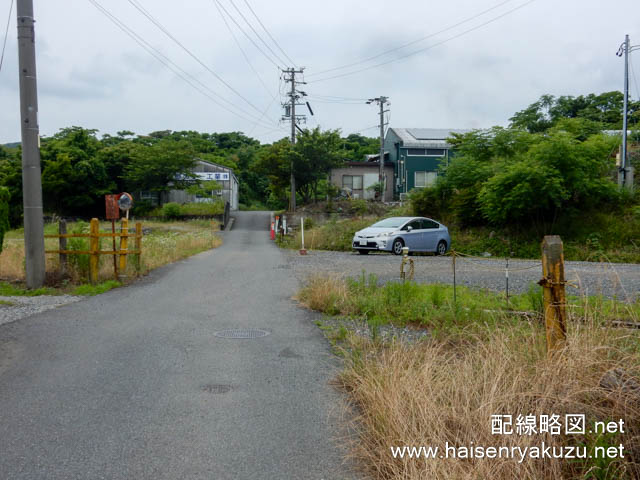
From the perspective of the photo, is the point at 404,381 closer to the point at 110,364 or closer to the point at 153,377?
the point at 153,377

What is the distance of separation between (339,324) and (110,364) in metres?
3.09

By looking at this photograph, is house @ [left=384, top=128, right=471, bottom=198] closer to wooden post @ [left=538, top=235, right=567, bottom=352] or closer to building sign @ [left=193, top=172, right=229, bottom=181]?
building sign @ [left=193, top=172, right=229, bottom=181]

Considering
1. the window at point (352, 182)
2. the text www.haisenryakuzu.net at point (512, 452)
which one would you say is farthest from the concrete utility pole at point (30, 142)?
the window at point (352, 182)

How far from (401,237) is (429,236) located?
4.48ft

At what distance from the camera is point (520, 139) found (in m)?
23.1

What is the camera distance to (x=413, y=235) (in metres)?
19.1

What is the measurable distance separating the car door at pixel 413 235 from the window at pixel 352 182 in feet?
78.1

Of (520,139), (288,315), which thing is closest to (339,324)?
(288,315)

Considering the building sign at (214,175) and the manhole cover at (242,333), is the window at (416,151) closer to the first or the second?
the building sign at (214,175)

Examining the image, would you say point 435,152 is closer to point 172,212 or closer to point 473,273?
point 172,212

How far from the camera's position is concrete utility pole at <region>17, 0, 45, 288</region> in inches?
423

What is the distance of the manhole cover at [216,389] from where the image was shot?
477 cm

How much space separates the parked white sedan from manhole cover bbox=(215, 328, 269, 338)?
467 inches

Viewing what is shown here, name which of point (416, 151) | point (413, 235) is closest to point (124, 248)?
point (413, 235)
